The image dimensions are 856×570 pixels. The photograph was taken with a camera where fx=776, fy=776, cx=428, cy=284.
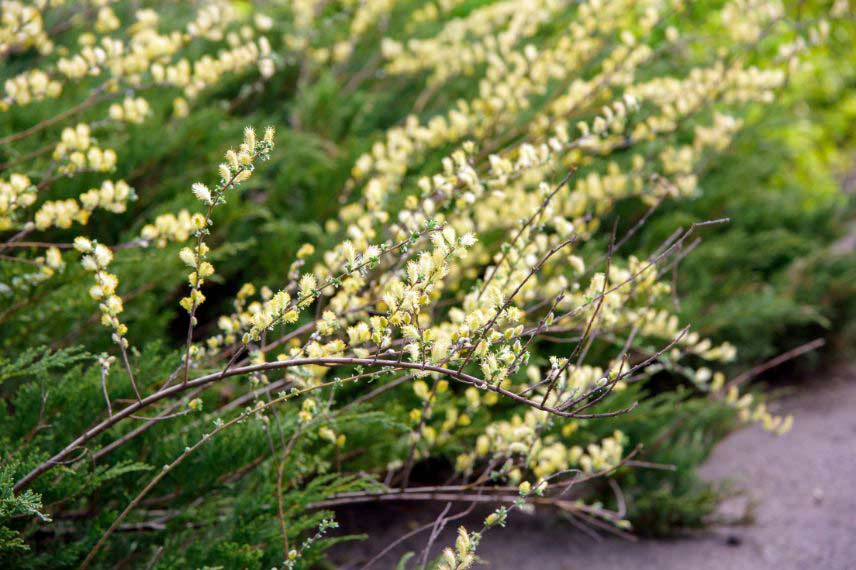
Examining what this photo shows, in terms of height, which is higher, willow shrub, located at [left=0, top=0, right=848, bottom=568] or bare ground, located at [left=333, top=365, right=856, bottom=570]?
willow shrub, located at [left=0, top=0, right=848, bottom=568]

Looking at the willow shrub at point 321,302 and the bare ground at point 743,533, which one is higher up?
the willow shrub at point 321,302

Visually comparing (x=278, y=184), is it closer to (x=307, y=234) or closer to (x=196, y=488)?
(x=307, y=234)

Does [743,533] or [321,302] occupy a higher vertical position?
[321,302]

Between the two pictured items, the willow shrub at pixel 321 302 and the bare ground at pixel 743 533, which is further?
the bare ground at pixel 743 533

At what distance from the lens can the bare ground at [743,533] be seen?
222 centimetres

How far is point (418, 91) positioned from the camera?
3789mm

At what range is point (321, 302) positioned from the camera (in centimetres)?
178

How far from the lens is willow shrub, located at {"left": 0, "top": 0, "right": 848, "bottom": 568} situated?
1340 millimetres

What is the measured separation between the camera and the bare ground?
2.22 m

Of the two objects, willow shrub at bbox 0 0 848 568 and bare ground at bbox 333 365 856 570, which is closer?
willow shrub at bbox 0 0 848 568

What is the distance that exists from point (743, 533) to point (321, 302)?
1.55m

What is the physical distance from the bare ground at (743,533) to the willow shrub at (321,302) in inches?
3.6

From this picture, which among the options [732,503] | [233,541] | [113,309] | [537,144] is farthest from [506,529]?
[113,309]

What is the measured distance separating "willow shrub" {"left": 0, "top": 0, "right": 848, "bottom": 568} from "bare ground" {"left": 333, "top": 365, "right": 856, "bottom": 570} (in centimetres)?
9
